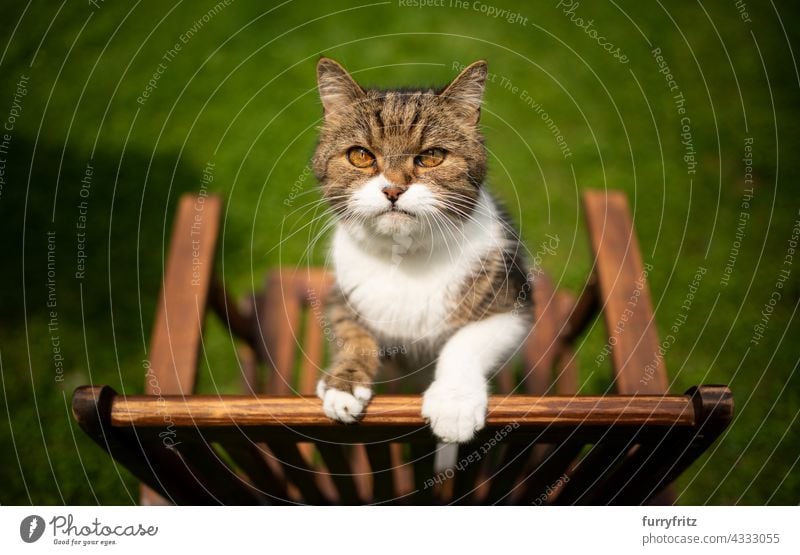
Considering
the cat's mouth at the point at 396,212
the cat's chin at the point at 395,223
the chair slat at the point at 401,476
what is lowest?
the chair slat at the point at 401,476

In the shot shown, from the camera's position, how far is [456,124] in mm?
1361

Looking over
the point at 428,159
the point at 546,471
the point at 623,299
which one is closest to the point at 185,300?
the point at 428,159

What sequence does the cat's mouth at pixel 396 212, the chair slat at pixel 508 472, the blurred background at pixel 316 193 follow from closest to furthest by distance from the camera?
the chair slat at pixel 508 472 → the cat's mouth at pixel 396 212 → the blurred background at pixel 316 193

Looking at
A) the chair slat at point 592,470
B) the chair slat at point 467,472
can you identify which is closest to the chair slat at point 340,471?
Result: the chair slat at point 467,472

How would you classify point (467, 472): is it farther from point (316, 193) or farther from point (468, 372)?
point (316, 193)

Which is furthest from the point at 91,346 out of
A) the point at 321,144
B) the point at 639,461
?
the point at 639,461

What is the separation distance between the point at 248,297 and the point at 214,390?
0.49 m

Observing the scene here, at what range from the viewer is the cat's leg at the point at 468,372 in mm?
1034

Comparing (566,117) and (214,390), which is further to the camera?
(566,117)

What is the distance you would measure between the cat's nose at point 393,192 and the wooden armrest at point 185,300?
66 cm

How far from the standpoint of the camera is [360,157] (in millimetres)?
1323

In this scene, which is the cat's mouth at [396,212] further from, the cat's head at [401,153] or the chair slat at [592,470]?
the chair slat at [592,470]

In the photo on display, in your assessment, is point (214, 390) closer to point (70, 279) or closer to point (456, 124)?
point (70, 279)

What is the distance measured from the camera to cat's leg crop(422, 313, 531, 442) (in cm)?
103
